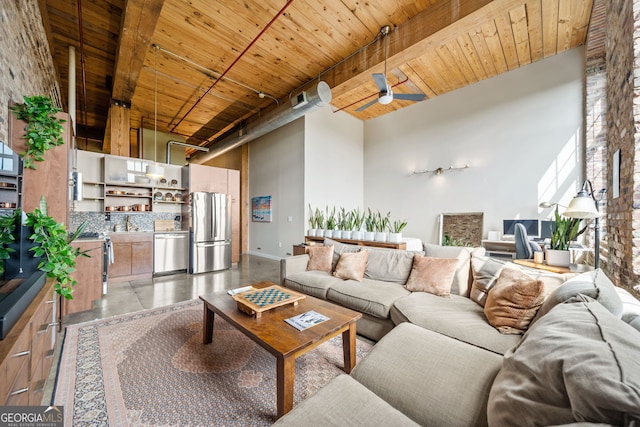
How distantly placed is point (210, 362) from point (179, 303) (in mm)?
1600

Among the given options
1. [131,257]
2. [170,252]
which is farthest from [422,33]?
[131,257]

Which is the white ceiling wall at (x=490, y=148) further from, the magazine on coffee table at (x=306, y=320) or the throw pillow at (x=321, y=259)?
the magazine on coffee table at (x=306, y=320)

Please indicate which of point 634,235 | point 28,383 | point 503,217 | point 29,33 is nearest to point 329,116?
point 503,217

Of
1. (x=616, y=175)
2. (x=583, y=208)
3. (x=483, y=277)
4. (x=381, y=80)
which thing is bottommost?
(x=483, y=277)

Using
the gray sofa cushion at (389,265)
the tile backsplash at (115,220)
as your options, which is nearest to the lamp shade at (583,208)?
the gray sofa cushion at (389,265)

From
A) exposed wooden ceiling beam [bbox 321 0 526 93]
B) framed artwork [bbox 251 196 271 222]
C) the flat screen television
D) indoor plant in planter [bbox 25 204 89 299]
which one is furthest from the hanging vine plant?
the flat screen television

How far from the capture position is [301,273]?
10.5 feet

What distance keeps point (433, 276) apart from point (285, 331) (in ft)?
5.09

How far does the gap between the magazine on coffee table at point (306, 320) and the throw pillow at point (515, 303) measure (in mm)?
1187

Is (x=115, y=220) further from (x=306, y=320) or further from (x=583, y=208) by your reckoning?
(x=583, y=208)

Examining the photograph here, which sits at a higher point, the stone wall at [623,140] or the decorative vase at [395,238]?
the stone wall at [623,140]

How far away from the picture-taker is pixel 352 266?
2.97m

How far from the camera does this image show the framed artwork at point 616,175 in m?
2.51

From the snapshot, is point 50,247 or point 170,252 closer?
point 50,247
